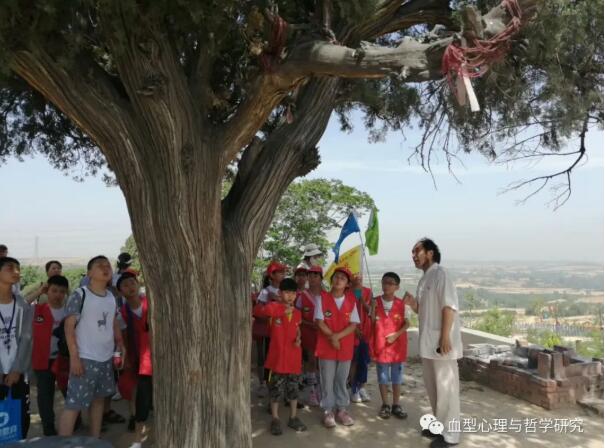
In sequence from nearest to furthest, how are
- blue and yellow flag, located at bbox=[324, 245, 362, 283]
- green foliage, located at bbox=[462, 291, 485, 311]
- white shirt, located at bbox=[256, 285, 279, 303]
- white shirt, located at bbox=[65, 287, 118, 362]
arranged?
white shirt, located at bbox=[65, 287, 118, 362], white shirt, located at bbox=[256, 285, 279, 303], blue and yellow flag, located at bbox=[324, 245, 362, 283], green foliage, located at bbox=[462, 291, 485, 311]

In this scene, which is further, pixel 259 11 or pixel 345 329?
pixel 345 329

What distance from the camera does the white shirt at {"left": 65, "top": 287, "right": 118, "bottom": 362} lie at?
387cm

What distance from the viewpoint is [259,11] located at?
133 inches

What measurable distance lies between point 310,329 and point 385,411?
116 cm

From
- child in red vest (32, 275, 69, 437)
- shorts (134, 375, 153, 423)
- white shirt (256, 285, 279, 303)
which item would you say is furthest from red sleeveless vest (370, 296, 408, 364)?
child in red vest (32, 275, 69, 437)

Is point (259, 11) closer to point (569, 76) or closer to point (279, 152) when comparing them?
point (279, 152)

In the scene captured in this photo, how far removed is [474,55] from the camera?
2.78 metres

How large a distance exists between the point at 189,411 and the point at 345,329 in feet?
6.04

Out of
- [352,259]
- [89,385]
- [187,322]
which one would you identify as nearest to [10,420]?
[89,385]

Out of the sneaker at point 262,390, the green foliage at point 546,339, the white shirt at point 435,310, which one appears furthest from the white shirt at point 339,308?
the green foliage at point 546,339

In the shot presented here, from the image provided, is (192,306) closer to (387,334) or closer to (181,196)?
(181,196)

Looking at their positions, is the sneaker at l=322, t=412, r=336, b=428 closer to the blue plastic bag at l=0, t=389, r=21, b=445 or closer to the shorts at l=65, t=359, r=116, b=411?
the shorts at l=65, t=359, r=116, b=411

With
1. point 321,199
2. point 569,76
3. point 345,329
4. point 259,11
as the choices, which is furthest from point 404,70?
point 321,199

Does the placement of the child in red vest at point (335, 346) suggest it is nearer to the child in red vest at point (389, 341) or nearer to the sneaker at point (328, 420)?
the sneaker at point (328, 420)
